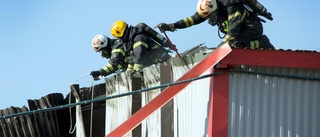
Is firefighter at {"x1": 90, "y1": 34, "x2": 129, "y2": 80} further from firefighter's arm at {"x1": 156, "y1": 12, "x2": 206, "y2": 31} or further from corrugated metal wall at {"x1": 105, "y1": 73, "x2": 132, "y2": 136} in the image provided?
firefighter's arm at {"x1": 156, "y1": 12, "x2": 206, "y2": 31}

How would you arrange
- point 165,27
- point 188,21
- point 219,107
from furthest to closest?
point 188,21 → point 165,27 → point 219,107

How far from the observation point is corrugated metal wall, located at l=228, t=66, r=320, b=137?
7285 mm

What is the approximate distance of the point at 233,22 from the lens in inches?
422

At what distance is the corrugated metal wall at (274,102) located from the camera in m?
7.29

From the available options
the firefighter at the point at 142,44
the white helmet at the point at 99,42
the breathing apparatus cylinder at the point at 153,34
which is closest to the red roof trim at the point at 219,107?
the firefighter at the point at 142,44

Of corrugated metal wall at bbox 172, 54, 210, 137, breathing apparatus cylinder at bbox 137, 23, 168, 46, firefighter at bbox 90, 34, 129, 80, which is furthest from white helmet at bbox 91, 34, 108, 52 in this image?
corrugated metal wall at bbox 172, 54, 210, 137

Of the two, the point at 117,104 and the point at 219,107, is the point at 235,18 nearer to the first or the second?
Answer: the point at 117,104

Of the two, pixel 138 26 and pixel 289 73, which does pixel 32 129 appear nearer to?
pixel 138 26

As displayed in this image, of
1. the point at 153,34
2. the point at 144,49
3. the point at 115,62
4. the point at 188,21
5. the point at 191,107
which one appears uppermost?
the point at 188,21

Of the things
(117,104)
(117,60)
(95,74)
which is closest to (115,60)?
(117,60)

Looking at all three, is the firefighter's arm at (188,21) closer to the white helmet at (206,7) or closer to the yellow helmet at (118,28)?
the white helmet at (206,7)

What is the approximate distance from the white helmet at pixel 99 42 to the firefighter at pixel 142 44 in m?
0.94

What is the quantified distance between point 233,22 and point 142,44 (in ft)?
8.51

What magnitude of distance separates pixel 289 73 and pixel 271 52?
0.37 meters
